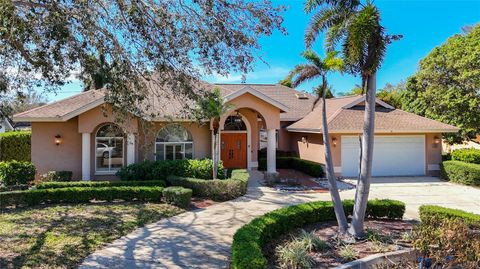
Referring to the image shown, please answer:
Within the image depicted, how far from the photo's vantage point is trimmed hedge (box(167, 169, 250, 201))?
13930mm

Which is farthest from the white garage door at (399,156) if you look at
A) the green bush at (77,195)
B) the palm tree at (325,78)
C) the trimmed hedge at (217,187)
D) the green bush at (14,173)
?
the green bush at (14,173)

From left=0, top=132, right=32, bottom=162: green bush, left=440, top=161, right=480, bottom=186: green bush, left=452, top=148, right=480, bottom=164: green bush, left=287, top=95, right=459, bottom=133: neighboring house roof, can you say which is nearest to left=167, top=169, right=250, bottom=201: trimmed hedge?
left=287, top=95, right=459, bottom=133: neighboring house roof

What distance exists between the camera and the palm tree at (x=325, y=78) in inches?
349

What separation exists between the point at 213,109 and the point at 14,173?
9748 mm

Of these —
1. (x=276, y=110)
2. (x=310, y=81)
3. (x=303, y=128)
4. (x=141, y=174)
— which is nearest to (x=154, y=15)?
(x=310, y=81)

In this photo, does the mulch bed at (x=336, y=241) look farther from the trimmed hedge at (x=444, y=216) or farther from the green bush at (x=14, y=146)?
the green bush at (x=14, y=146)

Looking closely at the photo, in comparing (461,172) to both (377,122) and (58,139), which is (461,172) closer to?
(377,122)

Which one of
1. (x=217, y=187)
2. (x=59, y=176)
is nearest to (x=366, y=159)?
(x=217, y=187)

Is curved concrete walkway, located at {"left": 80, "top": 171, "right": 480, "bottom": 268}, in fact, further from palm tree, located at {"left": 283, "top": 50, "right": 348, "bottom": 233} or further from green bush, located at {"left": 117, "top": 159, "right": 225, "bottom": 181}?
palm tree, located at {"left": 283, "top": 50, "right": 348, "bottom": 233}

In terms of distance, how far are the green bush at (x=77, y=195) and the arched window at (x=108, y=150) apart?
450 centimetres

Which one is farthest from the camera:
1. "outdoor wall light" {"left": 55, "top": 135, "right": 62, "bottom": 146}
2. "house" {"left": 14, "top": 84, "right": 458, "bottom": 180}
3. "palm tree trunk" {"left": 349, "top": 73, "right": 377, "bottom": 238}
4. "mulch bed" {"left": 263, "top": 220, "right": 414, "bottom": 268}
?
"outdoor wall light" {"left": 55, "top": 135, "right": 62, "bottom": 146}

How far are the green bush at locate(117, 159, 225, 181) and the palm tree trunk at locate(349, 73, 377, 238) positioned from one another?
27.5 ft

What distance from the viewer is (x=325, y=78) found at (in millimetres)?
9375

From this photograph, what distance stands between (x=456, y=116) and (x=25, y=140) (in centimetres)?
3069
